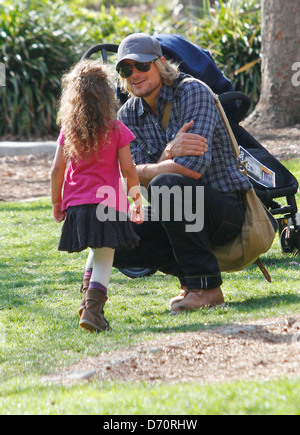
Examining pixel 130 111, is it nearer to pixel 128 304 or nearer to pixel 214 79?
pixel 214 79

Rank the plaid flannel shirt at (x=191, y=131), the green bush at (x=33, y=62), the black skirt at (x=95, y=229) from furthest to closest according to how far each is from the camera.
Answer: the green bush at (x=33, y=62) → the plaid flannel shirt at (x=191, y=131) → the black skirt at (x=95, y=229)

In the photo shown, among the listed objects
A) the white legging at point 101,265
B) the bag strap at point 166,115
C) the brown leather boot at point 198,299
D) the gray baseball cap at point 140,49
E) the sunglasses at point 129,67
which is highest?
the gray baseball cap at point 140,49

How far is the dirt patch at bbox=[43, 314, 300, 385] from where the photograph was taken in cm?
335

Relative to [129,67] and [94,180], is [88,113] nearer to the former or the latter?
[94,180]

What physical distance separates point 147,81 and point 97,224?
1.02 meters

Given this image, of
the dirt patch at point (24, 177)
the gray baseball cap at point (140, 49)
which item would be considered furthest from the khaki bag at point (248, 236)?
the dirt patch at point (24, 177)

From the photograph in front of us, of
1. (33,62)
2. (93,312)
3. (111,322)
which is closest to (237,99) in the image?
(111,322)

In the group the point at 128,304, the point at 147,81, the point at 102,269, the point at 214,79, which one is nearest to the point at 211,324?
the point at 102,269

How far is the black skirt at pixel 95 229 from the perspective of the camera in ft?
13.6

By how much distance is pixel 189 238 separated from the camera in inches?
174

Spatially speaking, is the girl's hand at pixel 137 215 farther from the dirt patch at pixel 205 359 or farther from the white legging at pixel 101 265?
the dirt patch at pixel 205 359

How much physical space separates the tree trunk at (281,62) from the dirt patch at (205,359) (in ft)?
21.0

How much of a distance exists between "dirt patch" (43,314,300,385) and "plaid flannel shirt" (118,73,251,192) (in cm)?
101

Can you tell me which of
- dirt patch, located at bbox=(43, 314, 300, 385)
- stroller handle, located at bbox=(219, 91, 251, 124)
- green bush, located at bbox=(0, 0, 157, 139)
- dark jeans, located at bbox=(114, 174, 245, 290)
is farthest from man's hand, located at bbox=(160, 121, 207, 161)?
green bush, located at bbox=(0, 0, 157, 139)
